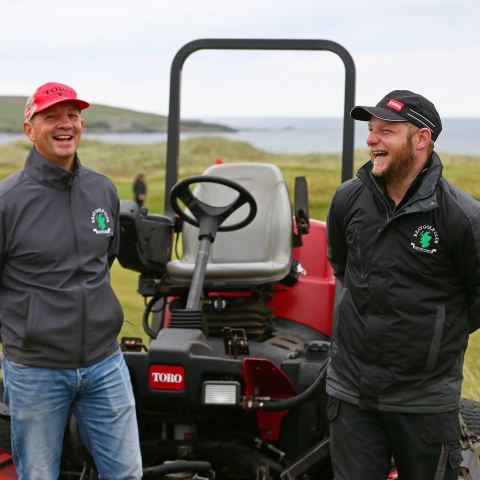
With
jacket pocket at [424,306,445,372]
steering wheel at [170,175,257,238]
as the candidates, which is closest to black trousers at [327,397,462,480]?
jacket pocket at [424,306,445,372]

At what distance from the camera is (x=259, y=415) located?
3982 millimetres

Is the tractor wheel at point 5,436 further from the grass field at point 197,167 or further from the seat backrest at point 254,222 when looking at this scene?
the grass field at point 197,167

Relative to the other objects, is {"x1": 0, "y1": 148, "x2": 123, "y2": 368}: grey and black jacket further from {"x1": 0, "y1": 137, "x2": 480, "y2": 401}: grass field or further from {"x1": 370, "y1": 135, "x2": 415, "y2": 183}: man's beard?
{"x1": 0, "y1": 137, "x2": 480, "y2": 401}: grass field

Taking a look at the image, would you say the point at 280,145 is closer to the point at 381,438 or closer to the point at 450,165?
the point at 450,165

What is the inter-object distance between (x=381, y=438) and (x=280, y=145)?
42.7m

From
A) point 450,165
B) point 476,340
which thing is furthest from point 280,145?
point 476,340

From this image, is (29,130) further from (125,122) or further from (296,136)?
(296,136)

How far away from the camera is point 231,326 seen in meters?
4.29

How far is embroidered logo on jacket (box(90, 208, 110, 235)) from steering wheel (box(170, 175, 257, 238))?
1.01 metres

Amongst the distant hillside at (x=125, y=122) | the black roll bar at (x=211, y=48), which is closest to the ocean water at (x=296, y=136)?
the distant hillside at (x=125, y=122)

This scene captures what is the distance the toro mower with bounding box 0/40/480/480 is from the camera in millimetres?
3637

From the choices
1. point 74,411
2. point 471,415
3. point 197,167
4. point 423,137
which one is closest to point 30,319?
point 74,411

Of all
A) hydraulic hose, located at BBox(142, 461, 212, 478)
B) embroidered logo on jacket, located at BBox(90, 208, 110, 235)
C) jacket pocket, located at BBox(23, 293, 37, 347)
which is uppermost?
embroidered logo on jacket, located at BBox(90, 208, 110, 235)

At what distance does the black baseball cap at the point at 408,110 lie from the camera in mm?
3016
